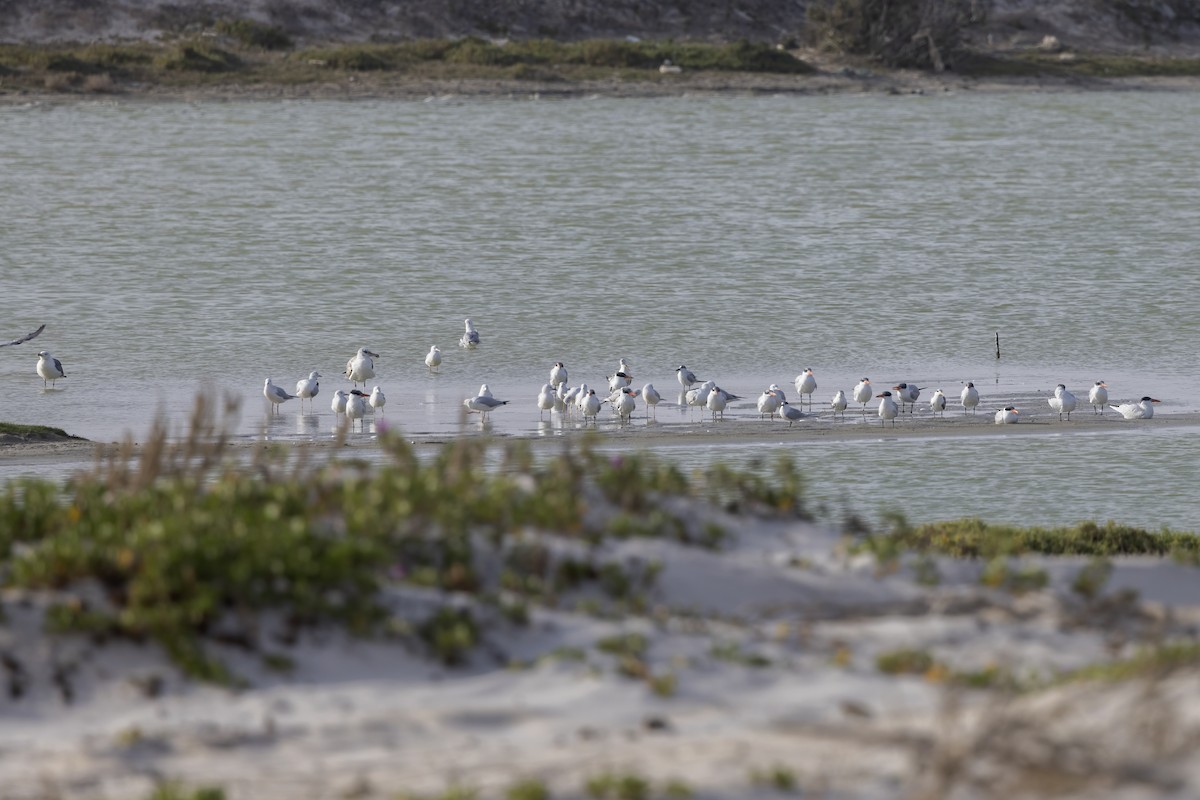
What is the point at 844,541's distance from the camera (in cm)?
951

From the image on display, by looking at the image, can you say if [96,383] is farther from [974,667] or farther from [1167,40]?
[1167,40]

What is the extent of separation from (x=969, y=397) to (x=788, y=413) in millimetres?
2278

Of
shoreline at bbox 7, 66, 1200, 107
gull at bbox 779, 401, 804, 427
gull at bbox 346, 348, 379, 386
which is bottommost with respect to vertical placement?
gull at bbox 779, 401, 804, 427

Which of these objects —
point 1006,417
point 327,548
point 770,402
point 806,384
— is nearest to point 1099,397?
point 1006,417

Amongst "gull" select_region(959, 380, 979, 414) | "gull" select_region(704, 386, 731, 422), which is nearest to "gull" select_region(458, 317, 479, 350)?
"gull" select_region(704, 386, 731, 422)

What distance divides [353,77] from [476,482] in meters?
48.8

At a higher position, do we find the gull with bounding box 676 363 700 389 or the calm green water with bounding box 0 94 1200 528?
the calm green water with bounding box 0 94 1200 528

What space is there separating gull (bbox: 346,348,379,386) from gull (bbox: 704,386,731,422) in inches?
193

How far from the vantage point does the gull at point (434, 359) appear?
Result: 91.5ft

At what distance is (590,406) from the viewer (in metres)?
23.5

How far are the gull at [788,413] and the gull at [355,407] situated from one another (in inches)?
190

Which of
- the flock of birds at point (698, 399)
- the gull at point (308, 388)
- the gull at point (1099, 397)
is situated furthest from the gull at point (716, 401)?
the gull at point (308, 388)

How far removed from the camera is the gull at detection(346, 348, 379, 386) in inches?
1049

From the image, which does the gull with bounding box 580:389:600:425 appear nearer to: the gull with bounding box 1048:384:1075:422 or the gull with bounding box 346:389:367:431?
the gull with bounding box 346:389:367:431
